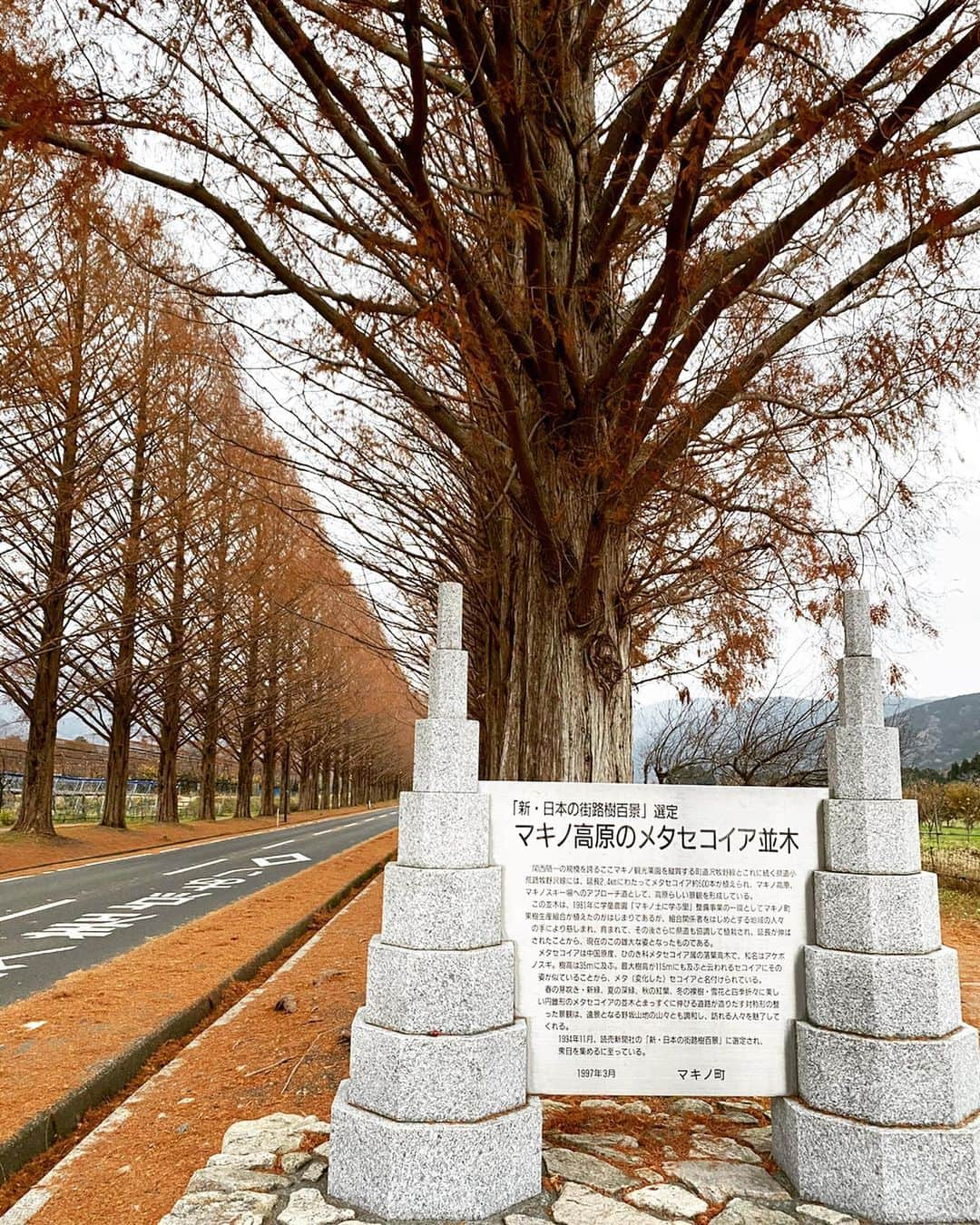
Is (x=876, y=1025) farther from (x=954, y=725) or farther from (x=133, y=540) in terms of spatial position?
(x=954, y=725)

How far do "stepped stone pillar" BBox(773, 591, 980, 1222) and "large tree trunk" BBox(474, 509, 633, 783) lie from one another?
1.56 m

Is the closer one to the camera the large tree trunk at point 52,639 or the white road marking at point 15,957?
the white road marking at point 15,957

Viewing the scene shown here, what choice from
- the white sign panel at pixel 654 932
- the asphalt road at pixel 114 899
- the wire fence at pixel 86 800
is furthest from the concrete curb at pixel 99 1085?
the wire fence at pixel 86 800

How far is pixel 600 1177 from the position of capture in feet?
11.8

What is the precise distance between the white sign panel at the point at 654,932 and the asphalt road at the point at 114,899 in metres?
5.18

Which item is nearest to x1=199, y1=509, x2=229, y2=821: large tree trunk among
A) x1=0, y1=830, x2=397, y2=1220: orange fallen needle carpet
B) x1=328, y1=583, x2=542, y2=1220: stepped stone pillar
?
x1=0, y1=830, x2=397, y2=1220: orange fallen needle carpet

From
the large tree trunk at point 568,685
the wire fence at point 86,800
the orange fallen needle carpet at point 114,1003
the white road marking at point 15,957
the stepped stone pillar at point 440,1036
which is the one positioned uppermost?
the large tree trunk at point 568,685

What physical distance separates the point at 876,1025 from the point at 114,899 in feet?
38.7

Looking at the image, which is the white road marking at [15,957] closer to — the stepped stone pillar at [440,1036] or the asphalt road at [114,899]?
the asphalt road at [114,899]

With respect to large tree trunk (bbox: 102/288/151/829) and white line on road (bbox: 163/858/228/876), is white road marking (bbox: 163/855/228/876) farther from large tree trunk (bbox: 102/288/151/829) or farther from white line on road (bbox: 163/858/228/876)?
large tree trunk (bbox: 102/288/151/829)

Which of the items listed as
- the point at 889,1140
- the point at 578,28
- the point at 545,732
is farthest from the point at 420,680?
the point at 889,1140

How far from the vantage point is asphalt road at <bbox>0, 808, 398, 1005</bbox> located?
27.8 feet

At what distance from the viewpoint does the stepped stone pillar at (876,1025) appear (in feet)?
10.8

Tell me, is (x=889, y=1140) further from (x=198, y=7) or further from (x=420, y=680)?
(x=420, y=680)
